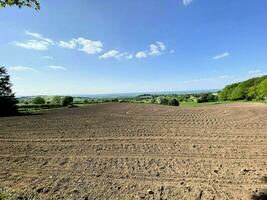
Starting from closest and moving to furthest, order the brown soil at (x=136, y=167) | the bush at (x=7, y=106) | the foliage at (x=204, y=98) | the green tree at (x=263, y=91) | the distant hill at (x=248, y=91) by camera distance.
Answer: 1. the brown soil at (x=136, y=167)
2. the bush at (x=7, y=106)
3. the green tree at (x=263, y=91)
4. the distant hill at (x=248, y=91)
5. the foliage at (x=204, y=98)

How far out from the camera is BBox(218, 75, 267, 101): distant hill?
6259 cm

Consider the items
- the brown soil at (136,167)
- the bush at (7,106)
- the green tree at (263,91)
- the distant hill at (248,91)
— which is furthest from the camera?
the distant hill at (248,91)

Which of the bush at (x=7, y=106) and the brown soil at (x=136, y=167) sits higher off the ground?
the bush at (x=7, y=106)

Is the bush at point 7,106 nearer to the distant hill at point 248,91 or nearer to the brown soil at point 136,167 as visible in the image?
the brown soil at point 136,167

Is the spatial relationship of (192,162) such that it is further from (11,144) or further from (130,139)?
(11,144)

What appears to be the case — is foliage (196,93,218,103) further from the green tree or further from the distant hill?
the green tree

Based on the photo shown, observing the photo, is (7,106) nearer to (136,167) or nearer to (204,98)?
(136,167)

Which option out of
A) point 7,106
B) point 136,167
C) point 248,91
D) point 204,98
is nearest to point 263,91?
point 248,91

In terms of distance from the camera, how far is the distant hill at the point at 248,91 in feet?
205

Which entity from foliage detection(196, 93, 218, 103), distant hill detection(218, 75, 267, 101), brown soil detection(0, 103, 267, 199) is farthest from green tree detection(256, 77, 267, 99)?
brown soil detection(0, 103, 267, 199)

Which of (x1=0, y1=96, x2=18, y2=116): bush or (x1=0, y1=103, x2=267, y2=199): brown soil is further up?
(x1=0, y1=96, x2=18, y2=116): bush

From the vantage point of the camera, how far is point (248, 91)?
244 feet

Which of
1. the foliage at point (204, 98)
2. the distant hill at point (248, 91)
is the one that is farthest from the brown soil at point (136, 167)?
the foliage at point (204, 98)

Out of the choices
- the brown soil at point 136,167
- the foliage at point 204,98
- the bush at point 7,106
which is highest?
the bush at point 7,106
